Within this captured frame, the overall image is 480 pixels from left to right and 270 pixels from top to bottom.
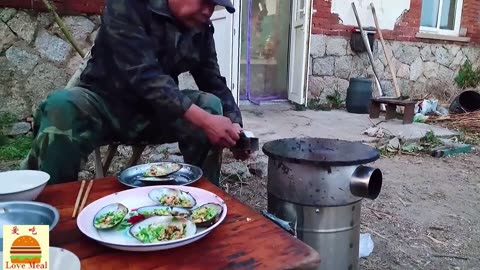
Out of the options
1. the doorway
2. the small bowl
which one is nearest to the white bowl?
the small bowl

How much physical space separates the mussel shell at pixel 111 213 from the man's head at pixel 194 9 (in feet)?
2.80

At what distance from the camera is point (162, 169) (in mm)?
1300

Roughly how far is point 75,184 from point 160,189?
27 cm

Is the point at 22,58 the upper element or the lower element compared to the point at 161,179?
upper

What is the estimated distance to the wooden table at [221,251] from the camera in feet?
2.54

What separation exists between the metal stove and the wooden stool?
128 inches

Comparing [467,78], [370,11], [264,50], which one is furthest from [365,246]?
[467,78]

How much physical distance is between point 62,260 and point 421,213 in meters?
2.16

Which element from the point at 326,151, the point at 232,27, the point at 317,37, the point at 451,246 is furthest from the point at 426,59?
the point at 326,151

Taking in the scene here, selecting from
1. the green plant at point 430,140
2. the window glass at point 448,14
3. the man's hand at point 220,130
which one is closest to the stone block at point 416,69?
the window glass at point 448,14

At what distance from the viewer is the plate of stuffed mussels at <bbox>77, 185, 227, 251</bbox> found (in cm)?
83

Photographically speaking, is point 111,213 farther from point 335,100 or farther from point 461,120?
point 335,100

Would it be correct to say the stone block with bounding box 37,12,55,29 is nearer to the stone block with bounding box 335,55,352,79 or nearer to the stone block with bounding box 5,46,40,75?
the stone block with bounding box 5,46,40,75

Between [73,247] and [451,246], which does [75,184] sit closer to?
[73,247]
